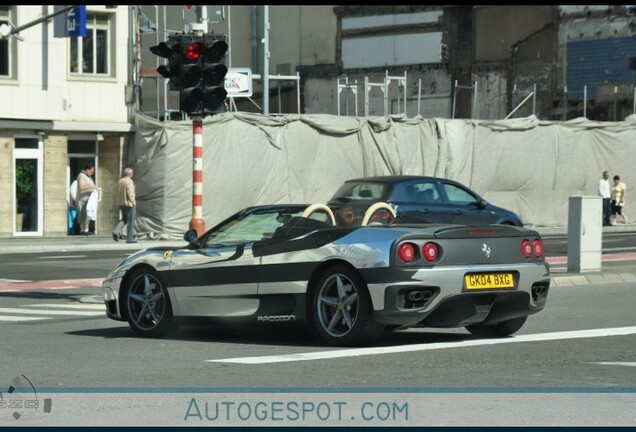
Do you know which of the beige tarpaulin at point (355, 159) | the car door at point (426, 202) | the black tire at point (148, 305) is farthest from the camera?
the beige tarpaulin at point (355, 159)

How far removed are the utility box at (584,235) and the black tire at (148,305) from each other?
9.07 meters

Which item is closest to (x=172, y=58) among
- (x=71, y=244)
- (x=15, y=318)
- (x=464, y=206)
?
(x=15, y=318)

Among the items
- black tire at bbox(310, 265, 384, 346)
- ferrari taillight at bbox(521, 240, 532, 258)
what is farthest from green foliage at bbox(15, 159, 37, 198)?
ferrari taillight at bbox(521, 240, 532, 258)

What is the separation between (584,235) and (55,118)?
2015 centimetres

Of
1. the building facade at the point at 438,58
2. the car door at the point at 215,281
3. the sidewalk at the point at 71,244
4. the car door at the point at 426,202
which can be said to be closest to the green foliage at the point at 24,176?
the sidewalk at the point at 71,244

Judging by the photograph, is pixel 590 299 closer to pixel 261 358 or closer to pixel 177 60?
pixel 177 60

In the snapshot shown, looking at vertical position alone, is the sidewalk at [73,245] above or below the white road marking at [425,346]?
below

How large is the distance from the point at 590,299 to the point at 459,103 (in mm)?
36306

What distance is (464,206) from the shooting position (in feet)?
84.8

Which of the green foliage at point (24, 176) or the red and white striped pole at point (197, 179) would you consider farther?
the green foliage at point (24, 176)

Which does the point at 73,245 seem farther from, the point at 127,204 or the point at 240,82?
the point at 240,82

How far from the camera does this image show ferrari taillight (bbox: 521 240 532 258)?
11.8 meters

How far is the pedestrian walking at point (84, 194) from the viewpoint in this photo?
3566 cm

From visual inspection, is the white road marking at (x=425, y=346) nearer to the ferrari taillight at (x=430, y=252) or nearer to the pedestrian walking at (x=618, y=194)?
the ferrari taillight at (x=430, y=252)
